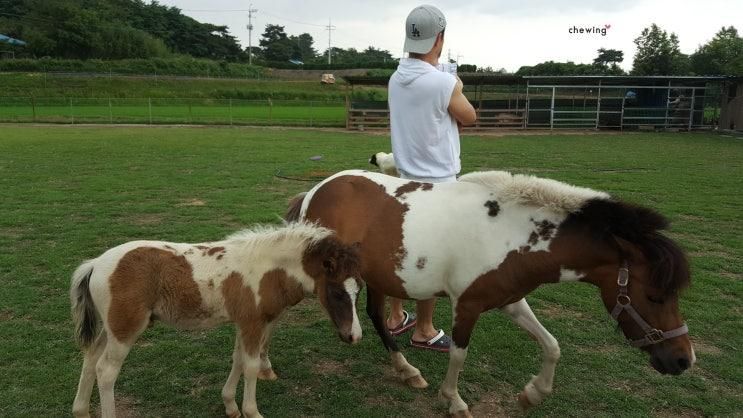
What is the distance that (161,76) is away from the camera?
50656 millimetres

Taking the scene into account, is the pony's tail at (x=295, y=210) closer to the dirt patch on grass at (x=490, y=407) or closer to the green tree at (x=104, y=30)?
the dirt patch on grass at (x=490, y=407)

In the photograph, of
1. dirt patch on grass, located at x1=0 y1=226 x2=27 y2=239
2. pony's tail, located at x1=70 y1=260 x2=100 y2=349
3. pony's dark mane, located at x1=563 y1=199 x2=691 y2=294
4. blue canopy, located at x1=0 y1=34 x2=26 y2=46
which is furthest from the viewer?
blue canopy, located at x1=0 y1=34 x2=26 y2=46

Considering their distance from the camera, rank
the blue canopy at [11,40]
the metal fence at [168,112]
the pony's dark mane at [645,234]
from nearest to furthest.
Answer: the pony's dark mane at [645,234] < the metal fence at [168,112] < the blue canopy at [11,40]

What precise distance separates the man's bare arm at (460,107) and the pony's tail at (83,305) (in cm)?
249

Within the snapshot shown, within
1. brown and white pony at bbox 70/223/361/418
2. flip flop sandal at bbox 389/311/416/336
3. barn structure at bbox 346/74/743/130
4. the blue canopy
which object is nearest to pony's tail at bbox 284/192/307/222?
brown and white pony at bbox 70/223/361/418

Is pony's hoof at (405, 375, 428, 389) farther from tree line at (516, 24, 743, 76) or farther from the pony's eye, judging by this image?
tree line at (516, 24, 743, 76)

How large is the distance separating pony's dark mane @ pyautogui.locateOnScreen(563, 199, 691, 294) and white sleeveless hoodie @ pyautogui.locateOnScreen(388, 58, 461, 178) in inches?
41.0

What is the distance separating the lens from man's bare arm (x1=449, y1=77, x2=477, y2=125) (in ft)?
10.9

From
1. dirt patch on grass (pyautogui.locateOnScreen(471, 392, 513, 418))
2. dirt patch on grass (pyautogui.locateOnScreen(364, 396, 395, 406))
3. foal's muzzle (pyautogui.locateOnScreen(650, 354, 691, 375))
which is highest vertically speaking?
foal's muzzle (pyautogui.locateOnScreen(650, 354, 691, 375))

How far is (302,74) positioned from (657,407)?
62.3 metres

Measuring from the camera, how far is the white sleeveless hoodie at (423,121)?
3301mm

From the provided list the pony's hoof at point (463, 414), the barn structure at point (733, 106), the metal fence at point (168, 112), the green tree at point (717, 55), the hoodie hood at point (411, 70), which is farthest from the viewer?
the green tree at point (717, 55)

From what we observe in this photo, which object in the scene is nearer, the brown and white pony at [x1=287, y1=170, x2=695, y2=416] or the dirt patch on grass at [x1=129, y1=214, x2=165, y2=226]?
the brown and white pony at [x1=287, y1=170, x2=695, y2=416]

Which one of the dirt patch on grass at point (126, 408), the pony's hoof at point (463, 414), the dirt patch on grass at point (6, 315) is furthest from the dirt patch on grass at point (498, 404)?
the dirt patch on grass at point (6, 315)
